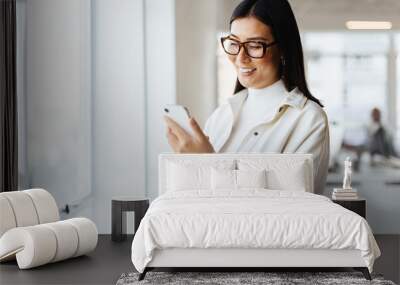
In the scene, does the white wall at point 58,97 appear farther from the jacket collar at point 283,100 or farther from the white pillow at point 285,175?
the white pillow at point 285,175

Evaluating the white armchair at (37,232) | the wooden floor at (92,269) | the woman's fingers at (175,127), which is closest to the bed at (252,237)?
the wooden floor at (92,269)

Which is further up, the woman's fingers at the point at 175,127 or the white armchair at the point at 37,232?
the woman's fingers at the point at 175,127

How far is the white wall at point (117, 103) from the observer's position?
7.40 m

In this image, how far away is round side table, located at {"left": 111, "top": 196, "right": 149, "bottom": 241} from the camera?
22.3ft

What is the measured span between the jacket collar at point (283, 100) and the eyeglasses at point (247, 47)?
1.22 feet

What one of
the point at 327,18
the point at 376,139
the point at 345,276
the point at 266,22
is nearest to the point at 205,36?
the point at 266,22

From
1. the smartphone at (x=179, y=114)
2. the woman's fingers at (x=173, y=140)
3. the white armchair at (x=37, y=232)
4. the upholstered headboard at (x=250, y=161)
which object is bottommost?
the white armchair at (x=37, y=232)

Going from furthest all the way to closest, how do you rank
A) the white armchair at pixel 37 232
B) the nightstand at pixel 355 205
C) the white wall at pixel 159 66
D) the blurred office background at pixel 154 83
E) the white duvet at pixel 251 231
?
1. the white wall at pixel 159 66
2. the blurred office background at pixel 154 83
3. the nightstand at pixel 355 205
4. the white armchair at pixel 37 232
5. the white duvet at pixel 251 231

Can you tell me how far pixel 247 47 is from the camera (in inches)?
279

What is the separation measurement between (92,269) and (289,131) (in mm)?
2442

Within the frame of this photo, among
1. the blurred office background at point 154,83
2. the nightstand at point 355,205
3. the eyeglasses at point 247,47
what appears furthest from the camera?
the blurred office background at point 154,83

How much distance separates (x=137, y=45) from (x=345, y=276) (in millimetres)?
3316

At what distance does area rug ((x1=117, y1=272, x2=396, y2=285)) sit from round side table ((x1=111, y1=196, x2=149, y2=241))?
5.17 feet

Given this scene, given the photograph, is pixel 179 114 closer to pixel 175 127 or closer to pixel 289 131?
pixel 175 127
